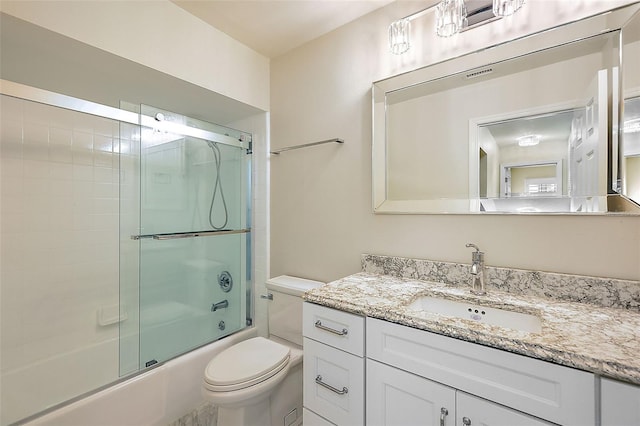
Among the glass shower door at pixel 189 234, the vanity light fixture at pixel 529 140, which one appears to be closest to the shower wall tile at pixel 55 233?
the glass shower door at pixel 189 234

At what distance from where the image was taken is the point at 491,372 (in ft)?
2.73

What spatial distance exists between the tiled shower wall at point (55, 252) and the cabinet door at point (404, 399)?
5.68 ft

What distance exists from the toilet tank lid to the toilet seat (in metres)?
0.32

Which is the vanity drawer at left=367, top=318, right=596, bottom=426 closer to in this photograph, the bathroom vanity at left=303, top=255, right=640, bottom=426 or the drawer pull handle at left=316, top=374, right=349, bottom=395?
the bathroom vanity at left=303, top=255, right=640, bottom=426

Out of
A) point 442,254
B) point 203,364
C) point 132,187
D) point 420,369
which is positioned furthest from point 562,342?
point 132,187

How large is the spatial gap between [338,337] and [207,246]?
1234 mm

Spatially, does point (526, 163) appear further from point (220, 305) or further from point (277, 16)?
point (220, 305)

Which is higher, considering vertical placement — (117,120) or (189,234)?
(117,120)

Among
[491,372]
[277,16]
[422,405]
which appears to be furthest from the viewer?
[277,16]

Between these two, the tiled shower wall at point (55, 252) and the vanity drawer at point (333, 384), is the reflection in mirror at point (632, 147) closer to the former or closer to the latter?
the vanity drawer at point (333, 384)

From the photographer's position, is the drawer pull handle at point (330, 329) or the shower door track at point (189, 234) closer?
the drawer pull handle at point (330, 329)

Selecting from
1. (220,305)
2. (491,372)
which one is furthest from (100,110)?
(491,372)

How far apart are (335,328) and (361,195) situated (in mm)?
823

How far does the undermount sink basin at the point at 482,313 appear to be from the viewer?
1.07 meters
